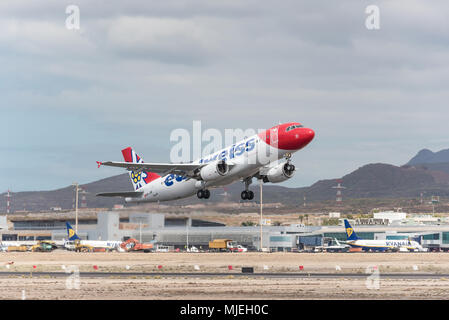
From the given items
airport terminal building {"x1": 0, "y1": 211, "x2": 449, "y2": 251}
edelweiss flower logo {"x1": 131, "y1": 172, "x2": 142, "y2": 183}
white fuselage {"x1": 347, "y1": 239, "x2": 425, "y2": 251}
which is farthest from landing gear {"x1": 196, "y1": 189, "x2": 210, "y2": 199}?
white fuselage {"x1": 347, "y1": 239, "x2": 425, "y2": 251}

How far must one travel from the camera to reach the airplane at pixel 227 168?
67.0m

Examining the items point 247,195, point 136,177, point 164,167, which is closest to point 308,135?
point 247,195

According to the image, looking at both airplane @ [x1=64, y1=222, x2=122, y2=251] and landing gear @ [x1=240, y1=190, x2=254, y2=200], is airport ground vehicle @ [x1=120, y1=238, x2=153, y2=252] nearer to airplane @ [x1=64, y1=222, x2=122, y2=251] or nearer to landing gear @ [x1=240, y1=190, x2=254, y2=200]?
airplane @ [x1=64, y1=222, x2=122, y2=251]

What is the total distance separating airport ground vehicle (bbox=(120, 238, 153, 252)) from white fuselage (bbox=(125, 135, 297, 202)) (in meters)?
47.7

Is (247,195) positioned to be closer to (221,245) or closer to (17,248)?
(221,245)

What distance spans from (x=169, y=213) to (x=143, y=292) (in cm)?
3629

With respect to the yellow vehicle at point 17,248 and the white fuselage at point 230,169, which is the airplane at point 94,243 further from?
the white fuselage at point 230,169

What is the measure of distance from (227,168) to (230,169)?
1.07 ft

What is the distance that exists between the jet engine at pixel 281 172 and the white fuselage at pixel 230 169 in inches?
68.5

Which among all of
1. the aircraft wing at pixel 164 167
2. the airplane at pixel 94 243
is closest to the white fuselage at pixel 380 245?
the airplane at pixel 94 243
